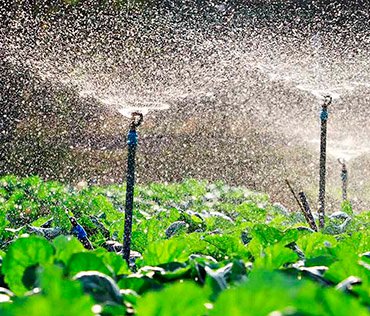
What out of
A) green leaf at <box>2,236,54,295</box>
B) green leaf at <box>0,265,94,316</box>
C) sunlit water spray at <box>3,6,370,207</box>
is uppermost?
sunlit water spray at <box>3,6,370,207</box>

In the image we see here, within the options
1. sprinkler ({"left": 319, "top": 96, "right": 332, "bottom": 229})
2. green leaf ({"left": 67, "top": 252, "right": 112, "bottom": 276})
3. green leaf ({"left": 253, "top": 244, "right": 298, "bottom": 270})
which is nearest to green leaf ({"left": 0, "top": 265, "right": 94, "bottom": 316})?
green leaf ({"left": 67, "top": 252, "right": 112, "bottom": 276})

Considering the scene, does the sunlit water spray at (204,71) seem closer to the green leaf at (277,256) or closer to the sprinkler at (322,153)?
the sprinkler at (322,153)

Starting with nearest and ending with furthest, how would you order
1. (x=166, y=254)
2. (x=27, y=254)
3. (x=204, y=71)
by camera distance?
(x=27, y=254)
(x=166, y=254)
(x=204, y=71)

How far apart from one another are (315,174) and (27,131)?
14.9 ft

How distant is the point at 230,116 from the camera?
13.2m

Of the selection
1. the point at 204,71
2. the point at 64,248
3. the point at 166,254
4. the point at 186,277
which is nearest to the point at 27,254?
the point at 64,248

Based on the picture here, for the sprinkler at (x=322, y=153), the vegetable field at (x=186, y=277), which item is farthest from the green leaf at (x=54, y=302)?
the sprinkler at (x=322, y=153)

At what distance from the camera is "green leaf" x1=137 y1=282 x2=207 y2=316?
2.43 feet

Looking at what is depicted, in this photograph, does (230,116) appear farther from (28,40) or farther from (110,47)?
(28,40)

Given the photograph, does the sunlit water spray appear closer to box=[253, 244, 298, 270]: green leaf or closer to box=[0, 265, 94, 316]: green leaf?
box=[253, 244, 298, 270]: green leaf

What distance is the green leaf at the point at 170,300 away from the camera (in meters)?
0.74

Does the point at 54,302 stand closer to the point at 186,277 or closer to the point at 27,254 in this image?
the point at 27,254

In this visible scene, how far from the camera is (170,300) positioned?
75cm

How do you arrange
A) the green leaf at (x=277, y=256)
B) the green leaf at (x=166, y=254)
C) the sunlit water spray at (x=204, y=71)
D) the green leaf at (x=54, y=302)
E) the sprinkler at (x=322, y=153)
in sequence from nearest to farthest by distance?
the green leaf at (x=54, y=302) → the green leaf at (x=277, y=256) → the green leaf at (x=166, y=254) → the sprinkler at (x=322, y=153) → the sunlit water spray at (x=204, y=71)
